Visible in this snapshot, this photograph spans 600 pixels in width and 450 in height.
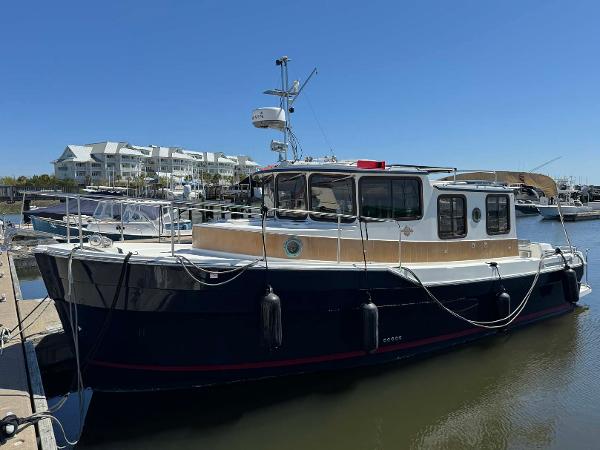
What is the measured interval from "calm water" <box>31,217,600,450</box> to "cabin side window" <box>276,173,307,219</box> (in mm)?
2722

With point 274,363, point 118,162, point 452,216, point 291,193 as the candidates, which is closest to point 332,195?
point 291,193

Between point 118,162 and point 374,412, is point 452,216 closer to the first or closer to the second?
point 374,412

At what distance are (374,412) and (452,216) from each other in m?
3.83

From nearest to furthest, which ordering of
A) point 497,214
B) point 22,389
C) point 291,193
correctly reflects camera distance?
point 22,389 → point 291,193 → point 497,214

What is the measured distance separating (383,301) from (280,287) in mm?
1771

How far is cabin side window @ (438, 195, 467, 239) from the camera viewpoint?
8.27 m

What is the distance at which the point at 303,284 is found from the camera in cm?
635

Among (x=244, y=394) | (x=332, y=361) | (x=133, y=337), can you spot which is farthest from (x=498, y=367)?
(x=133, y=337)

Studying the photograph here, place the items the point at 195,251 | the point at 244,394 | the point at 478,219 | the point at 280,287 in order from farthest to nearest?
1. the point at 478,219
2. the point at 195,251
3. the point at 244,394
4. the point at 280,287

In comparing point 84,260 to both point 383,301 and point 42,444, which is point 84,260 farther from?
point 383,301

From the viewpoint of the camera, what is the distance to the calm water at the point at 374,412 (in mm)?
5879

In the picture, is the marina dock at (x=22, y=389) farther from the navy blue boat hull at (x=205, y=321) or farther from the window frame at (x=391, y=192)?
the window frame at (x=391, y=192)

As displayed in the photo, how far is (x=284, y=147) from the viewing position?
31.1ft

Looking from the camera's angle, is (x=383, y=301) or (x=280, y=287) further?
(x=383, y=301)
